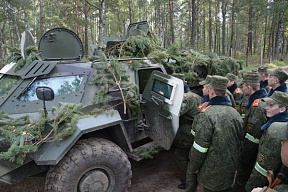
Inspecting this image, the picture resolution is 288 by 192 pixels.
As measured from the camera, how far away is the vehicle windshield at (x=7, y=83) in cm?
356

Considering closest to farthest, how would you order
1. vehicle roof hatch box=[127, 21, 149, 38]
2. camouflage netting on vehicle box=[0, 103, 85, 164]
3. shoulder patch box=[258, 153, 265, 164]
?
1. shoulder patch box=[258, 153, 265, 164]
2. camouflage netting on vehicle box=[0, 103, 85, 164]
3. vehicle roof hatch box=[127, 21, 149, 38]

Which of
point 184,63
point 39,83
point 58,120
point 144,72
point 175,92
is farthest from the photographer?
point 184,63

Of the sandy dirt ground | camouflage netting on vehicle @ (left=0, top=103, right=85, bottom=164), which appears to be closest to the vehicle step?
the sandy dirt ground

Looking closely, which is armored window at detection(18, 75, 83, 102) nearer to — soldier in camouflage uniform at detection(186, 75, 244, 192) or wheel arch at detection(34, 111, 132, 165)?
wheel arch at detection(34, 111, 132, 165)

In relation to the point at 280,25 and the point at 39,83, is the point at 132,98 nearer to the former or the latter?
the point at 39,83

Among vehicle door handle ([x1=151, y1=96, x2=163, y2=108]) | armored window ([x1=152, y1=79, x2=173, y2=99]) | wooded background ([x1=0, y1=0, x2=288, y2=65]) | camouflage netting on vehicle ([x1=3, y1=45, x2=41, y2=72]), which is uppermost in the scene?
wooded background ([x1=0, y1=0, x2=288, y2=65])

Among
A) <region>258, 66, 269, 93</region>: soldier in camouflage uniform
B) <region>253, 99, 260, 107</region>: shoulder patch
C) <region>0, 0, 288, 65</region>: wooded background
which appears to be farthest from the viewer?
<region>0, 0, 288, 65</region>: wooded background

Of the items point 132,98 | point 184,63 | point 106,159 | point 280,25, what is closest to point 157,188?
point 106,159

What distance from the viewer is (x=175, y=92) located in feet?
10.9

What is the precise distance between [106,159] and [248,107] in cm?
218

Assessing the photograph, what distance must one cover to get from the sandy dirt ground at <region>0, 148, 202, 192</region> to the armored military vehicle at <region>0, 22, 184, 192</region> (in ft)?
2.12

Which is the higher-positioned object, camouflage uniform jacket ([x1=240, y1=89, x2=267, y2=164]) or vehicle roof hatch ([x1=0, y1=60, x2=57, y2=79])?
vehicle roof hatch ([x1=0, y1=60, x2=57, y2=79])

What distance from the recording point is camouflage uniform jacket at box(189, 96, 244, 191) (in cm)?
268

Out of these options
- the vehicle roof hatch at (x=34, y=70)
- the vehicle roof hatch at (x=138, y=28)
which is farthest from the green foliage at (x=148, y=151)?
the vehicle roof hatch at (x=138, y=28)
